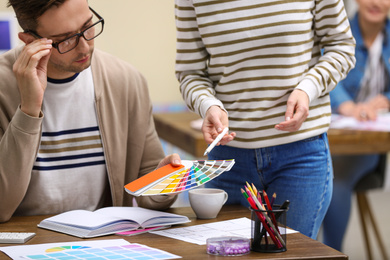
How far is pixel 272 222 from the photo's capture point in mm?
1092

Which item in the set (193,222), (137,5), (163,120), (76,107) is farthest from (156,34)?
(193,222)

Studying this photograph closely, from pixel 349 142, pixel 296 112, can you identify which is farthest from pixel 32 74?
pixel 349 142

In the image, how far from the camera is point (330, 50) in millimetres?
1489

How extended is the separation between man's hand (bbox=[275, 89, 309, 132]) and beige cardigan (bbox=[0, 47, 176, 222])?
332 mm

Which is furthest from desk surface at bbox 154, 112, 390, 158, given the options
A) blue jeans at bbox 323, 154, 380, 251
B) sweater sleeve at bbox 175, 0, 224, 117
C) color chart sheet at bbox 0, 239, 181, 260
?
color chart sheet at bbox 0, 239, 181, 260

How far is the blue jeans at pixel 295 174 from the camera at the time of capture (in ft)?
4.62

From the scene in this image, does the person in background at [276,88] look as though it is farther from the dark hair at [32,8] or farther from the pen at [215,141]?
the dark hair at [32,8]

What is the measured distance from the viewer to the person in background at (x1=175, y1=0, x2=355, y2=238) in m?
1.41

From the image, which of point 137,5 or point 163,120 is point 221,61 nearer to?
point 163,120

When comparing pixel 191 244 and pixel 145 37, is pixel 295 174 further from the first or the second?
pixel 145 37

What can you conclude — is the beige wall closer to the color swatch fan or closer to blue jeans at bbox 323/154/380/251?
blue jeans at bbox 323/154/380/251

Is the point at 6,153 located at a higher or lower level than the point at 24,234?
higher

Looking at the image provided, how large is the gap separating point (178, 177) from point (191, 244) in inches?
6.9

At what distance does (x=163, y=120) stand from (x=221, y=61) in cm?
178
